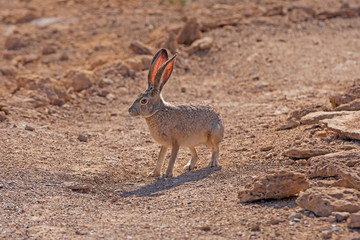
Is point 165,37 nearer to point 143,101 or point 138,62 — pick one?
point 138,62

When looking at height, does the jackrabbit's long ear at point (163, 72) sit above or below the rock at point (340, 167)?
above

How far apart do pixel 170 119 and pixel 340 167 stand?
2.44 m

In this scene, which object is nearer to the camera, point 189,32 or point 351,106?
point 351,106

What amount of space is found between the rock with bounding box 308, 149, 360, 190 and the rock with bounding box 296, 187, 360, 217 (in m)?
0.26

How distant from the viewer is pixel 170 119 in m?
7.70

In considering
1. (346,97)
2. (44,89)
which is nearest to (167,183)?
(346,97)

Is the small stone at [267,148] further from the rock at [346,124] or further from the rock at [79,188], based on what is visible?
the rock at [79,188]

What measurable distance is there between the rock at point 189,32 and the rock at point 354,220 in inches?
380

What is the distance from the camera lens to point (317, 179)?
6336 mm

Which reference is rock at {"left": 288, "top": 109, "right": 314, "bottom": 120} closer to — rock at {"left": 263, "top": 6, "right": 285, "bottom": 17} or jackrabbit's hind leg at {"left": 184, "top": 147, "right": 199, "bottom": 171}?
jackrabbit's hind leg at {"left": 184, "top": 147, "right": 199, "bottom": 171}

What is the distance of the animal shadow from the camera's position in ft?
22.8

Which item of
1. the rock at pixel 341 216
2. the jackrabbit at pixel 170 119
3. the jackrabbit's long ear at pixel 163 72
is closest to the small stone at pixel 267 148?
the jackrabbit at pixel 170 119

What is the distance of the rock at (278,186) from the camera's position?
5.80m

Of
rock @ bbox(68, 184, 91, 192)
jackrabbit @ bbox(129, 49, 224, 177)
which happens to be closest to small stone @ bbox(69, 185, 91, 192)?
rock @ bbox(68, 184, 91, 192)
